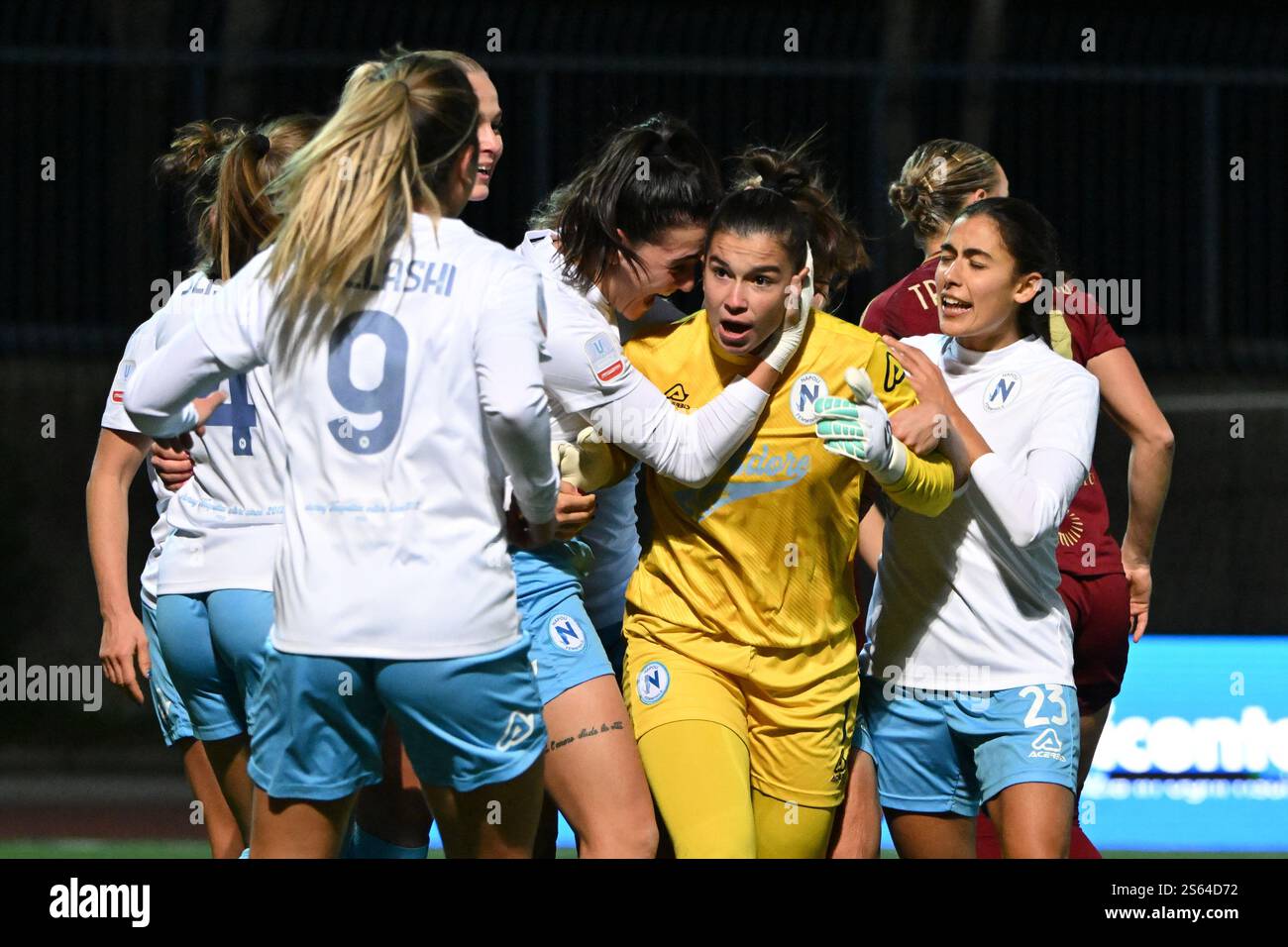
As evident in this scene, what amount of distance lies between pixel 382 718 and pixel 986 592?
1311 mm

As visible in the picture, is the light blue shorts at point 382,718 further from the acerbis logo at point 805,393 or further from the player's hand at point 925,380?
the player's hand at point 925,380

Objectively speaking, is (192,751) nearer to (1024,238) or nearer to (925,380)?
(925,380)

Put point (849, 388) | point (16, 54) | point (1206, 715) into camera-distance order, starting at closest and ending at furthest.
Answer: point (849, 388) < point (1206, 715) < point (16, 54)

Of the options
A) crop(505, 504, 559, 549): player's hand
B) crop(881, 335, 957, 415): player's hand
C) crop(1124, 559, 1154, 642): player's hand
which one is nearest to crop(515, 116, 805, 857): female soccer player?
crop(881, 335, 957, 415): player's hand

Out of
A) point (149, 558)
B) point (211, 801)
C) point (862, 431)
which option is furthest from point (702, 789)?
point (149, 558)

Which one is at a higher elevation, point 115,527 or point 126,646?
point 115,527

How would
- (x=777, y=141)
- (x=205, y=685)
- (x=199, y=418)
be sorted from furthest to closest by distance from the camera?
Result: 1. (x=777, y=141)
2. (x=205, y=685)
3. (x=199, y=418)

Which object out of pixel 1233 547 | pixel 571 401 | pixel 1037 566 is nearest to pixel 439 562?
pixel 571 401

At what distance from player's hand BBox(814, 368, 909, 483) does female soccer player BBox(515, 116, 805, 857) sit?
0.50ft

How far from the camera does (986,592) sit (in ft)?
11.7

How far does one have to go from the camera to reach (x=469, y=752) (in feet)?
9.27

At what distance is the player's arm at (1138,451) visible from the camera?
4270 mm
